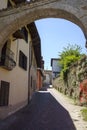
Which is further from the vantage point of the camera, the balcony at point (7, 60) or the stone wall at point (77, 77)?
the stone wall at point (77, 77)

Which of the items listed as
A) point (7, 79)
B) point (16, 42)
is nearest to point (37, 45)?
point (16, 42)

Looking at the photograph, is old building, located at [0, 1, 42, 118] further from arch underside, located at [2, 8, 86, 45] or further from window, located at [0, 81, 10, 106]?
arch underside, located at [2, 8, 86, 45]

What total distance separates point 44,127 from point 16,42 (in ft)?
21.0

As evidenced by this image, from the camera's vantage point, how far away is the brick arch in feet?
29.1

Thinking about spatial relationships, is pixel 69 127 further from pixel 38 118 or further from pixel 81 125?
pixel 38 118

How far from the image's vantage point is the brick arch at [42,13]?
8.86m

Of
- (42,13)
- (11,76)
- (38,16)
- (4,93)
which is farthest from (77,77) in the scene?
(42,13)

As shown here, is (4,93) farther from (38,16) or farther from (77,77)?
(77,77)

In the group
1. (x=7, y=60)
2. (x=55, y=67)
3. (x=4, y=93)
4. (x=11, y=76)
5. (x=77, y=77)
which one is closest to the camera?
(x=7, y=60)

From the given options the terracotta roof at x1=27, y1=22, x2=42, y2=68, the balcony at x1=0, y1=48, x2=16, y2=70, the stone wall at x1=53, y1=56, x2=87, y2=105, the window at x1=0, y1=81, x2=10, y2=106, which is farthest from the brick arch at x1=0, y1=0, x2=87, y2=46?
the terracotta roof at x1=27, y1=22, x2=42, y2=68

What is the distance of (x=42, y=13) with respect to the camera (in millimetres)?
9641

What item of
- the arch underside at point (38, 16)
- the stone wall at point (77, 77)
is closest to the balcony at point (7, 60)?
the arch underside at point (38, 16)

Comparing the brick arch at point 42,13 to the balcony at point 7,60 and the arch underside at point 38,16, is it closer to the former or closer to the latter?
the arch underside at point 38,16

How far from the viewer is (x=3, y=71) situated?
13625 mm
